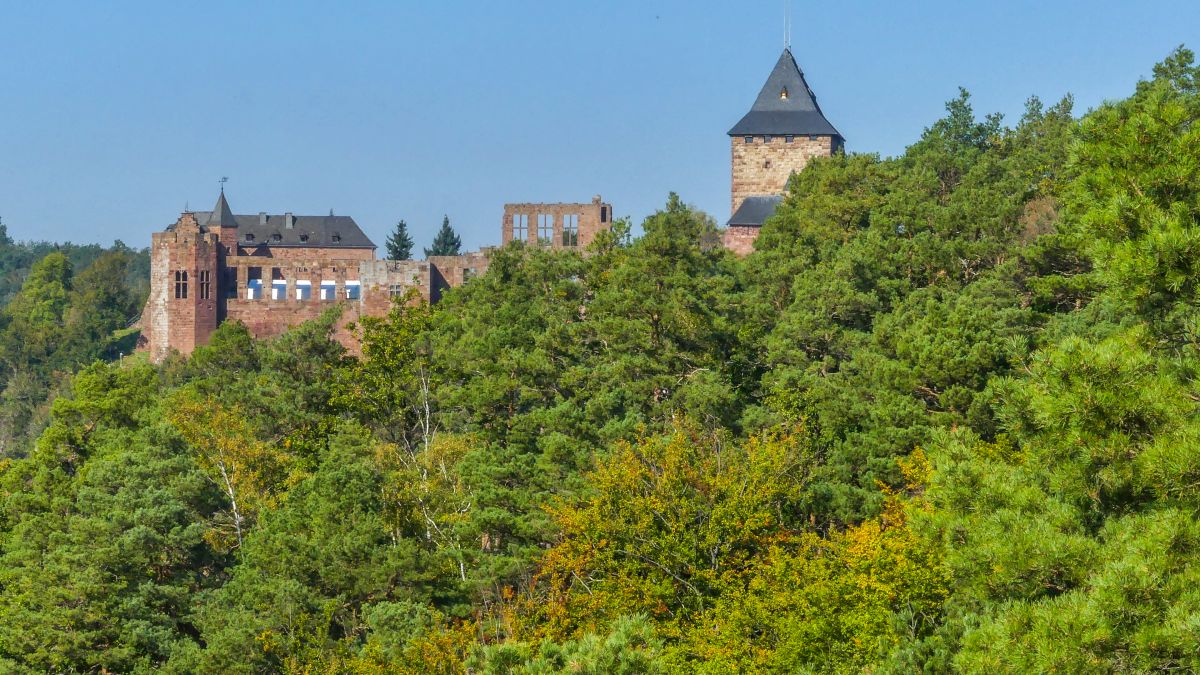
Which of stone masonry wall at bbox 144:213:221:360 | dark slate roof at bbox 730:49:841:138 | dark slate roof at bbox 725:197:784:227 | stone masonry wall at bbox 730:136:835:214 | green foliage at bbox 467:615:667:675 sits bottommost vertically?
green foliage at bbox 467:615:667:675

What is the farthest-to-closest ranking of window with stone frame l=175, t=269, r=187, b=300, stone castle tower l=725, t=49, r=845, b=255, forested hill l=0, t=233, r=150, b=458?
forested hill l=0, t=233, r=150, b=458, window with stone frame l=175, t=269, r=187, b=300, stone castle tower l=725, t=49, r=845, b=255

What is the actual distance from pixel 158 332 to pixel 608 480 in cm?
5753

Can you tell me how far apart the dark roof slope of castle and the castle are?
26.7 ft

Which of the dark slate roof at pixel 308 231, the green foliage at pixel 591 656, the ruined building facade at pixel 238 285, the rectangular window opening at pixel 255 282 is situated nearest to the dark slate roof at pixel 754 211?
the ruined building facade at pixel 238 285

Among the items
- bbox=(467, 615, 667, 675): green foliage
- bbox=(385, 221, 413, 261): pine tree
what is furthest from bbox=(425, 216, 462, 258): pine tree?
bbox=(467, 615, 667, 675): green foliage

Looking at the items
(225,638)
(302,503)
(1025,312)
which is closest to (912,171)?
(1025,312)

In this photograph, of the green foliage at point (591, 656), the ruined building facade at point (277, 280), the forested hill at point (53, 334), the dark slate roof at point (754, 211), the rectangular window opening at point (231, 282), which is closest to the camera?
the green foliage at point (591, 656)

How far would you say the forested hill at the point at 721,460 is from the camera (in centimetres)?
1912

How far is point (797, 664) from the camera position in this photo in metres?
29.7

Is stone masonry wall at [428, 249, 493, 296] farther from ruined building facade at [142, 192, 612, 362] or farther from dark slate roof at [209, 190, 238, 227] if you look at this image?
dark slate roof at [209, 190, 238, 227]

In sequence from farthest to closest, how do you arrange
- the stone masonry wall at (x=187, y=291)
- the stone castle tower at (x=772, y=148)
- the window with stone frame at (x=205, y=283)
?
the window with stone frame at (x=205, y=283) < the stone masonry wall at (x=187, y=291) < the stone castle tower at (x=772, y=148)

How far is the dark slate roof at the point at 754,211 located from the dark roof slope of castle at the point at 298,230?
34971mm

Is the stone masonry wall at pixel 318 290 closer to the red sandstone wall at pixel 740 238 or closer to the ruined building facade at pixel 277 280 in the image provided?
the ruined building facade at pixel 277 280

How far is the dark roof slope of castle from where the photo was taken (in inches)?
4210
